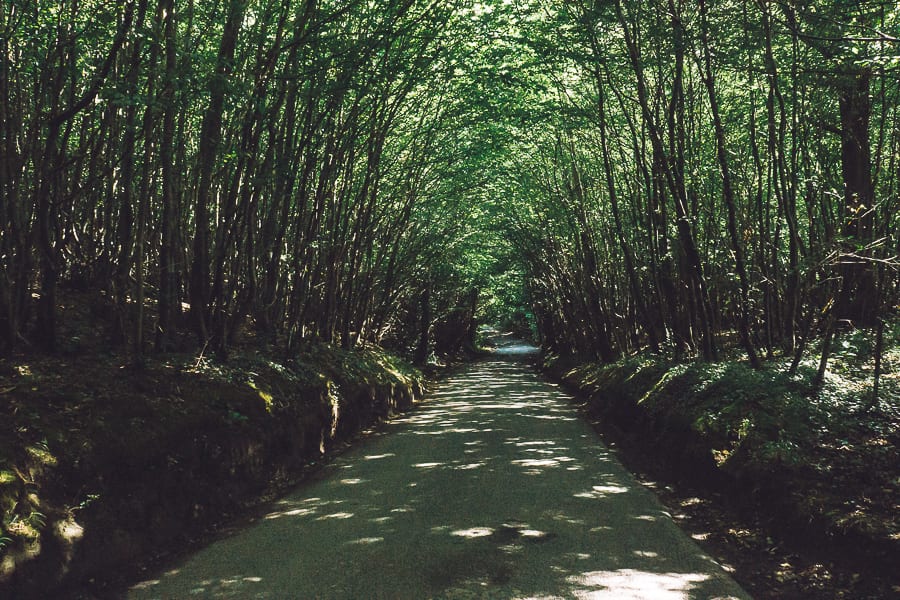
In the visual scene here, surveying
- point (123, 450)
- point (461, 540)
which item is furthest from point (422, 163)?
point (461, 540)

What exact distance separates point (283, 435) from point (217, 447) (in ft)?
4.85

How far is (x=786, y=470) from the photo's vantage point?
5.12 meters

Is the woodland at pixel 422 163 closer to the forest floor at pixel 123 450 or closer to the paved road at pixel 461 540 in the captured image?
the forest floor at pixel 123 450

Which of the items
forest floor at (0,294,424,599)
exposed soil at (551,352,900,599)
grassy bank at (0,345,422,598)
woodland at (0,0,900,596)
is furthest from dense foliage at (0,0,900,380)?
exposed soil at (551,352,900,599)

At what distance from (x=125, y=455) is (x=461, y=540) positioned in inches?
99.1

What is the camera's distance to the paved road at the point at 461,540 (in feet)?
12.3

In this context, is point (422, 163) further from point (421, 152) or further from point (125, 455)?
point (125, 455)

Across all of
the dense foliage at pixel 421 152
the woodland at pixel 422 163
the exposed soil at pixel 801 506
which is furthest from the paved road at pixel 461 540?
the dense foliage at pixel 421 152

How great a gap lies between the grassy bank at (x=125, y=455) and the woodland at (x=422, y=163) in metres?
→ 0.25

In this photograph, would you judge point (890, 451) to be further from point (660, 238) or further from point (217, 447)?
point (660, 238)

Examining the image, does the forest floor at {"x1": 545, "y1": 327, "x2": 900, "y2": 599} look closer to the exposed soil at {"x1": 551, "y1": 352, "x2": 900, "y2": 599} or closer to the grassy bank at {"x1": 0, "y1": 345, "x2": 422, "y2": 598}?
the exposed soil at {"x1": 551, "y1": 352, "x2": 900, "y2": 599}

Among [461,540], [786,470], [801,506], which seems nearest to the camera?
[461,540]

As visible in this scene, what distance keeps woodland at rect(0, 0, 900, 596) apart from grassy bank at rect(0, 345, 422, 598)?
25cm

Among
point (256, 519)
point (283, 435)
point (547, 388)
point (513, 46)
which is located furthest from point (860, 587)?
point (547, 388)
